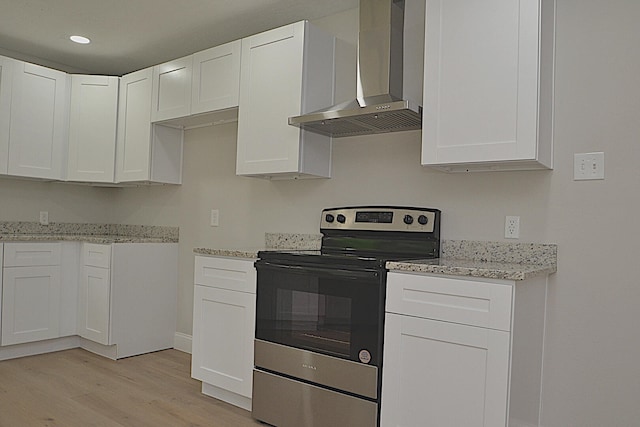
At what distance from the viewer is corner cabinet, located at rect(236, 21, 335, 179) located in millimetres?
3055

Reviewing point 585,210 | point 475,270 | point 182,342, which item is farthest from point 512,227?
point 182,342

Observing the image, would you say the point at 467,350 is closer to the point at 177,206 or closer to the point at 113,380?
the point at 113,380

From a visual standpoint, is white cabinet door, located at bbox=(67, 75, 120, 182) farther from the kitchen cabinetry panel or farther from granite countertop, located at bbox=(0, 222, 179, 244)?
the kitchen cabinetry panel

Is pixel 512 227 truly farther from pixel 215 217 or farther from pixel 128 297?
pixel 128 297

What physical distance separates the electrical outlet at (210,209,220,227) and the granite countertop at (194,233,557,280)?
91 centimetres

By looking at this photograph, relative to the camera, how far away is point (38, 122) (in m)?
4.16

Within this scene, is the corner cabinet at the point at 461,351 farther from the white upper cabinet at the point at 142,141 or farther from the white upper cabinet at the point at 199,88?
the white upper cabinet at the point at 142,141

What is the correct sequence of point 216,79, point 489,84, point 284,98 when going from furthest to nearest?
point 216,79 → point 284,98 → point 489,84

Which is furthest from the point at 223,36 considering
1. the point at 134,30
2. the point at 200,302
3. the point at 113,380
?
the point at 113,380

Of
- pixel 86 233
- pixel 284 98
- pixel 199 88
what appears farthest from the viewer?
pixel 86 233

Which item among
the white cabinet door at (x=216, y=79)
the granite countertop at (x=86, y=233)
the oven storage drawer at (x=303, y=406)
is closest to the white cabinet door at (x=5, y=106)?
the granite countertop at (x=86, y=233)

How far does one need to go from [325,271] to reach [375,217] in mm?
623

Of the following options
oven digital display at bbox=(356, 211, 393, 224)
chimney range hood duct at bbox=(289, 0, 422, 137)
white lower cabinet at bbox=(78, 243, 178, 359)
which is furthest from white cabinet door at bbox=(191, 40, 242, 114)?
white lower cabinet at bbox=(78, 243, 178, 359)

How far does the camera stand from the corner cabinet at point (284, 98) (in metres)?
3.05
